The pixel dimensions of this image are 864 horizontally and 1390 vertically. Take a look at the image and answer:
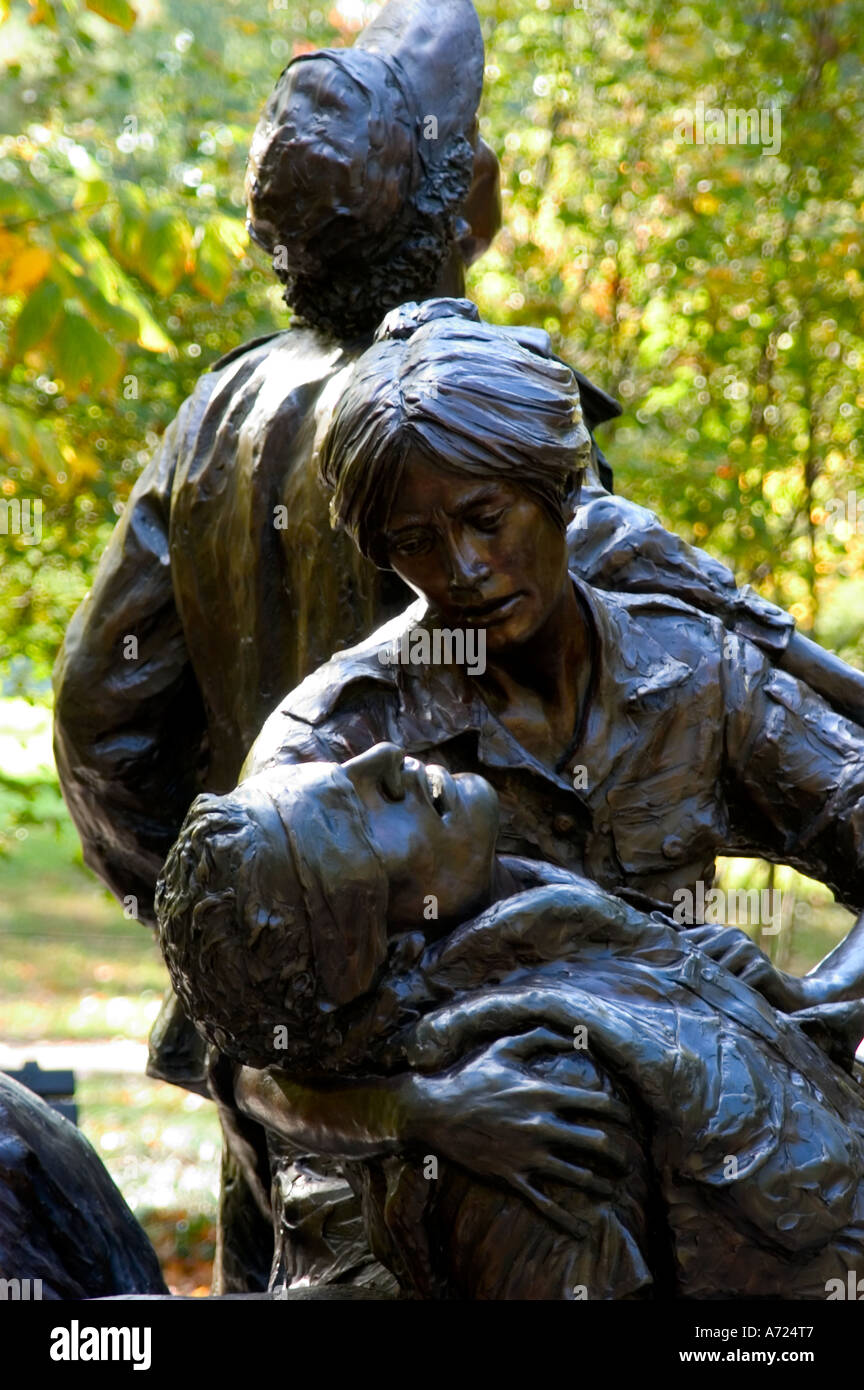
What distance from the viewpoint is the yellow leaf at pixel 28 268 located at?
5.17 meters

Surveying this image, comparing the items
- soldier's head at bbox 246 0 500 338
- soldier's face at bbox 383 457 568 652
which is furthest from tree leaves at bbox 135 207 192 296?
soldier's face at bbox 383 457 568 652

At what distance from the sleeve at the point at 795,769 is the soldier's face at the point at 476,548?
Result: 499 millimetres

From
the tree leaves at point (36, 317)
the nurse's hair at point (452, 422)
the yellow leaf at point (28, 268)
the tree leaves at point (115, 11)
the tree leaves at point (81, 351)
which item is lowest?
the nurse's hair at point (452, 422)

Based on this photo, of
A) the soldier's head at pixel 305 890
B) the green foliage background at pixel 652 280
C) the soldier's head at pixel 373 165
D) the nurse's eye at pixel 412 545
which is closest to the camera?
the soldier's head at pixel 305 890

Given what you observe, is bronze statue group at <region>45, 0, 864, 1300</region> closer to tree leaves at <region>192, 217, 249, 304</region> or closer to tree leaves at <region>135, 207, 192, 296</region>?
tree leaves at <region>135, 207, 192, 296</region>

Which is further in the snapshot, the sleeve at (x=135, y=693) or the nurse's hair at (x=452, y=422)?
the sleeve at (x=135, y=693)

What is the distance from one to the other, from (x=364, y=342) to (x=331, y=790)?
5.29 ft

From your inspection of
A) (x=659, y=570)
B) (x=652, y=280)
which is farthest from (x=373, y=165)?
(x=652, y=280)

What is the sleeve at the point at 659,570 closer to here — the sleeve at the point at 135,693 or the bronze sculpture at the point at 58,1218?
the sleeve at the point at 135,693

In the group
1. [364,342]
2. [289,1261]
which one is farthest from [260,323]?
[289,1261]

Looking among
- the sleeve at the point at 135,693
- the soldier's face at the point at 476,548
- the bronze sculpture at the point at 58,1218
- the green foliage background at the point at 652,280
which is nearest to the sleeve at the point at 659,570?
the soldier's face at the point at 476,548

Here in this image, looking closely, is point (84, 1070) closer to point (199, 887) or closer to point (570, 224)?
point (570, 224)

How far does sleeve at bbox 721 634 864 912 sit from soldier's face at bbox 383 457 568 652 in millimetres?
499
